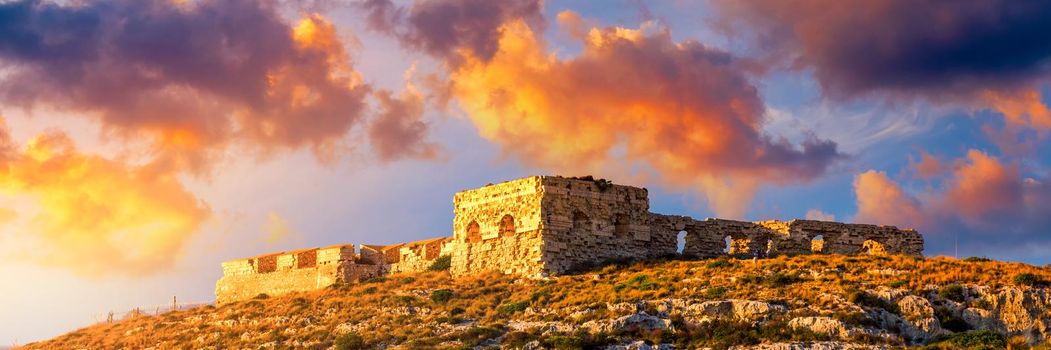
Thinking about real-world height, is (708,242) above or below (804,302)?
above

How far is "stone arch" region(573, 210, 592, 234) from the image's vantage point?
6322cm

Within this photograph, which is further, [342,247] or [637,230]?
[342,247]

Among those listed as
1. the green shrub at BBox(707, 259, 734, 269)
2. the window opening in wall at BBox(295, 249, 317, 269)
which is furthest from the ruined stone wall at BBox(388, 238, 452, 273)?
the green shrub at BBox(707, 259, 734, 269)

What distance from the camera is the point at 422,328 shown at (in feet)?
174

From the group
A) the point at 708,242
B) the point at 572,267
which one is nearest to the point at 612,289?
the point at 572,267

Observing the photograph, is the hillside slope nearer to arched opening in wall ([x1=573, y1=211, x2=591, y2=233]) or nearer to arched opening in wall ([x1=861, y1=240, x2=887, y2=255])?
arched opening in wall ([x1=573, y1=211, x2=591, y2=233])

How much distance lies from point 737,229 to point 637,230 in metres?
6.41

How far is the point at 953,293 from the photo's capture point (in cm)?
4800

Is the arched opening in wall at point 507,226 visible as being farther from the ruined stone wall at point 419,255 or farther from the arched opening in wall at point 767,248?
the arched opening in wall at point 767,248

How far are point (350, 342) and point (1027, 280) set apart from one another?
2772 cm

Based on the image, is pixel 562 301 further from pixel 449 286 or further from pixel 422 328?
pixel 449 286

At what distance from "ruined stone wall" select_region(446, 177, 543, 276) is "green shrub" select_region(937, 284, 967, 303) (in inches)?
799

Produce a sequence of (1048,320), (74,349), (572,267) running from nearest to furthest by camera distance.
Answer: (1048,320) < (572,267) < (74,349)

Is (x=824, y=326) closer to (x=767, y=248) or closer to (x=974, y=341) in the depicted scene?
(x=974, y=341)
